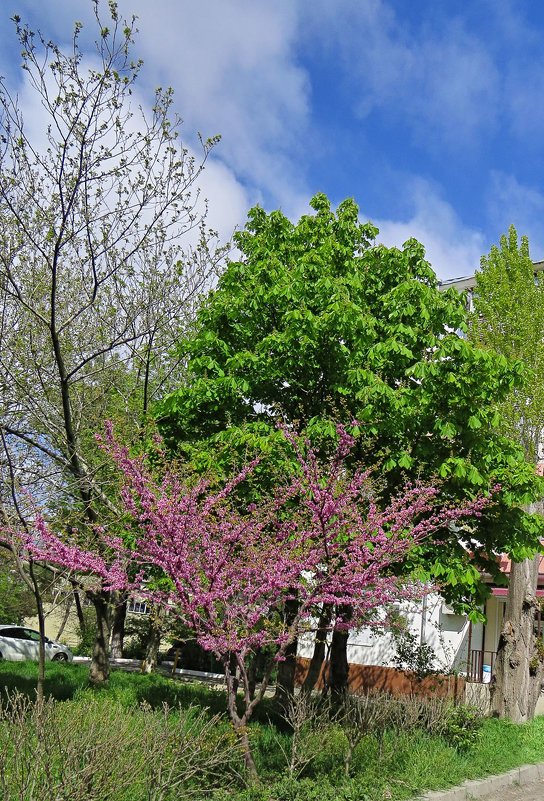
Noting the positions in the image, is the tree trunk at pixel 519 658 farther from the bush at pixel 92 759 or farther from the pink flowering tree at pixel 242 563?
the bush at pixel 92 759

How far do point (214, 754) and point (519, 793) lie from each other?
4787 mm

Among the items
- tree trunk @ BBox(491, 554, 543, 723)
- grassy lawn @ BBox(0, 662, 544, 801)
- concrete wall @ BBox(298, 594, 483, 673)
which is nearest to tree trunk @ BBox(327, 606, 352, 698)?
grassy lawn @ BBox(0, 662, 544, 801)

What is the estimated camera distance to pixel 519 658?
13195mm

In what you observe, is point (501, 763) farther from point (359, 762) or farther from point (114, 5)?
point (114, 5)

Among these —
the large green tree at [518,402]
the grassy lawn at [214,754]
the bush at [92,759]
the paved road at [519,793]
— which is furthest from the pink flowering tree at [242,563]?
the large green tree at [518,402]

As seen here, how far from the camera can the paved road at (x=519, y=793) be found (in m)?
8.52

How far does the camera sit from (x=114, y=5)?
8.41 m

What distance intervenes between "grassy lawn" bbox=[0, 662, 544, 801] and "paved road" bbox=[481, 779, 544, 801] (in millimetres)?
293

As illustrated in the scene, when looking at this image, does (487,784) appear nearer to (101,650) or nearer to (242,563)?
(242,563)

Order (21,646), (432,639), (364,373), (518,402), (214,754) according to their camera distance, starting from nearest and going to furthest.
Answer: (214,754) < (364,373) < (518,402) < (432,639) < (21,646)

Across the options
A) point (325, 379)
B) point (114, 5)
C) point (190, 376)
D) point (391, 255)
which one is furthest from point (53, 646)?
point (114, 5)

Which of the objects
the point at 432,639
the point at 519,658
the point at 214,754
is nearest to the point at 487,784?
the point at 214,754

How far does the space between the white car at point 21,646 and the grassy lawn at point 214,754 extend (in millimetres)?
13170

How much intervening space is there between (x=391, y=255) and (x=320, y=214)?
212cm
